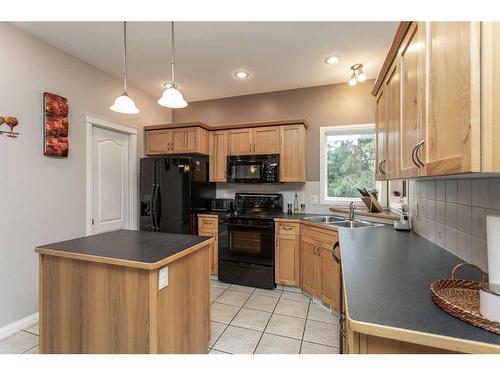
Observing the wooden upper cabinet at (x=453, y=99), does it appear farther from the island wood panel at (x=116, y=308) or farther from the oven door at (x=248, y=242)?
the oven door at (x=248, y=242)

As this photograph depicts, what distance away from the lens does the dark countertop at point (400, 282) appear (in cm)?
70

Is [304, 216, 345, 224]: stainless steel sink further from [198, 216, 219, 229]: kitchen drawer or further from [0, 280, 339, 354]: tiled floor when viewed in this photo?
[198, 216, 219, 229]: kitchen drawer

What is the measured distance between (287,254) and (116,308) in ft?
6.56

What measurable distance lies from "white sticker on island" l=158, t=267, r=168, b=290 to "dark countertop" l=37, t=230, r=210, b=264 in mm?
80

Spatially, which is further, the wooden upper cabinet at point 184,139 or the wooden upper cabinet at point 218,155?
the wooden upper cabinet at point 218,155

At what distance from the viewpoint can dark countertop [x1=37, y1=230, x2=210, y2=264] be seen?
1373 millimetres

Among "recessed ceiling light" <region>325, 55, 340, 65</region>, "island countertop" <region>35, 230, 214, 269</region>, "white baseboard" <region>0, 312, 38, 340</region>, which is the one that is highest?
"recessed ceiling light" <region>325, 55, 340, 65</region>

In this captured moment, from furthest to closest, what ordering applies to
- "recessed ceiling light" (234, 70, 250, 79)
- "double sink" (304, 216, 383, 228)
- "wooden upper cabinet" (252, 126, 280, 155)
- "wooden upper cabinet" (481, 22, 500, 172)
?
"wooden upper cabinet" (252, 126, 280, 155) → "recessed ceiling light" (234, 70, 250, 79) → "double sink" (304, 216, 383, 228) → "wooden upper cabinet" (481, 22, 500, 172)

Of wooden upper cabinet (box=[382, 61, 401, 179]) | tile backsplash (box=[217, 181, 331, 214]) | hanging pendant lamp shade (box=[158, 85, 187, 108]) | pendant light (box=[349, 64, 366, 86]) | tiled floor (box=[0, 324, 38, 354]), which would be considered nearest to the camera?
wooden upper cabinet (box=[382, 61, 401, 179])

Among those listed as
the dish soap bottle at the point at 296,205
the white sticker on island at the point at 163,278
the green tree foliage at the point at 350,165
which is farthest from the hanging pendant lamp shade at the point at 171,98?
the green tree foliage at the point at 350,165

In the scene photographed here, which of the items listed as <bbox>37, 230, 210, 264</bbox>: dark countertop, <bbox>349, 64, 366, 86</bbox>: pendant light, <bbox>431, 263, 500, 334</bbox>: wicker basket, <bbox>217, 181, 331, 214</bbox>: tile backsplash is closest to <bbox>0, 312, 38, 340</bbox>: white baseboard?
<bbox>37, 230, 210, 264</bbox>: dark countertop

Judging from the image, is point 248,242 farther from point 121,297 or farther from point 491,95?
point 491,95

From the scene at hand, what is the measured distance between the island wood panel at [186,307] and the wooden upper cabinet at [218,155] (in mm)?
1917

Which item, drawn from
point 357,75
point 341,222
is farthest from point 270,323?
point 357,75
